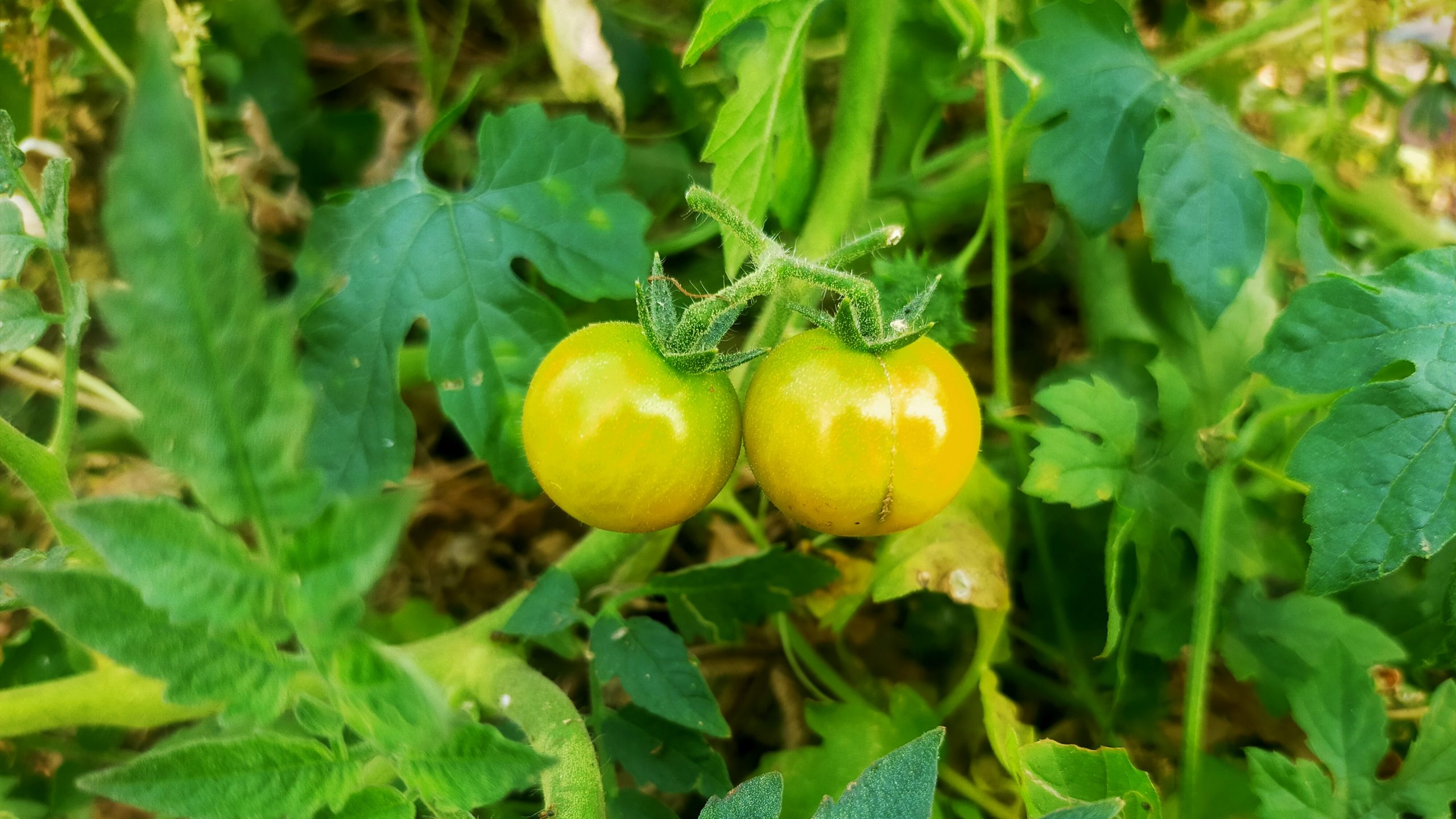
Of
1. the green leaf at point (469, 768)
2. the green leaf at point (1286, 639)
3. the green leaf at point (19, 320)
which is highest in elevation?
the green leaf at point (19, 320)

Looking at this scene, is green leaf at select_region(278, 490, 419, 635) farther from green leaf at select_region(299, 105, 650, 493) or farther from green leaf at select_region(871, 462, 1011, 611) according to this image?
green leaf at select_region(871, 462, 1011, 611)

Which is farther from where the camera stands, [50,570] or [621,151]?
[621,151]

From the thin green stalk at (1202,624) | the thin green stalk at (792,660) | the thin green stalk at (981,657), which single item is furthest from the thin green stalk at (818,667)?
the thin green stalk at (1202,624)

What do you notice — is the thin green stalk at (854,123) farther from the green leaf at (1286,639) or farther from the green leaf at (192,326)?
the green leaf at (192,326)

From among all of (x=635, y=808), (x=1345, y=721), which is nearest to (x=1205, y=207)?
(x=1345, y=721)

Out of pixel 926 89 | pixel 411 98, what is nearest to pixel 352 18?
pixel 411 98

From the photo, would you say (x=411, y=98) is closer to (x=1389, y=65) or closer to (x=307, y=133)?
(x=307, y=133)

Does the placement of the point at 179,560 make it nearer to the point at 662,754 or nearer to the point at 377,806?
the point at 377,806
